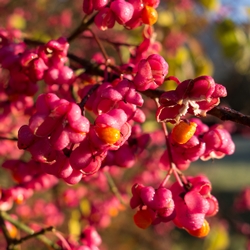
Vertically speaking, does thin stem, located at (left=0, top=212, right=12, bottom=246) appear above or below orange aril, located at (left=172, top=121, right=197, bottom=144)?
below

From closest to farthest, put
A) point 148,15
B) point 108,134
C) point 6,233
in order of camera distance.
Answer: point 108,134
point 148,15
point 6,233

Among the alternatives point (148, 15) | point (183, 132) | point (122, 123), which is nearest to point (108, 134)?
point (122, 123)

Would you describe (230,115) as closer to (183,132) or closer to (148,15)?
(183,132)

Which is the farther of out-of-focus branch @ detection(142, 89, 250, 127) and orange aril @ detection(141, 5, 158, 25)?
orange aril @ detection(141, 5, 158, 25)

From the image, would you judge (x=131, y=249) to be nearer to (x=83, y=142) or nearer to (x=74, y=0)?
(x=74, y=0)

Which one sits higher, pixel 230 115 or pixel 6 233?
pixel 230 115

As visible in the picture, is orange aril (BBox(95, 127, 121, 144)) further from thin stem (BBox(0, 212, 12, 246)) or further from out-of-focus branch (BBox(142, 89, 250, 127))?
thin stem (BBox(0, 212, 12, 246))

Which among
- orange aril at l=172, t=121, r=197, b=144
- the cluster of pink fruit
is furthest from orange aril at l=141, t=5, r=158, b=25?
orange aril at l=172, t=121, r=197, b=144

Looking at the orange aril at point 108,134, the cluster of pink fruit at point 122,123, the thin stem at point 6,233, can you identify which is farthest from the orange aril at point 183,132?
the thin stem at point 6,233

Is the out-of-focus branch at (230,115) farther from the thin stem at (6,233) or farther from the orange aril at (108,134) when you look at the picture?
the thin stem at (6,233)

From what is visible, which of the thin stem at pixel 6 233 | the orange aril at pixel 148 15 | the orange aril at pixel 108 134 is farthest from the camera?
the thin stem at pixel 6 233

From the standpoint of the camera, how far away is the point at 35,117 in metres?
0.52

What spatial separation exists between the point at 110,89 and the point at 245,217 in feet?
19.6

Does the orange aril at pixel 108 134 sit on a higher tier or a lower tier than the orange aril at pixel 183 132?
higher
